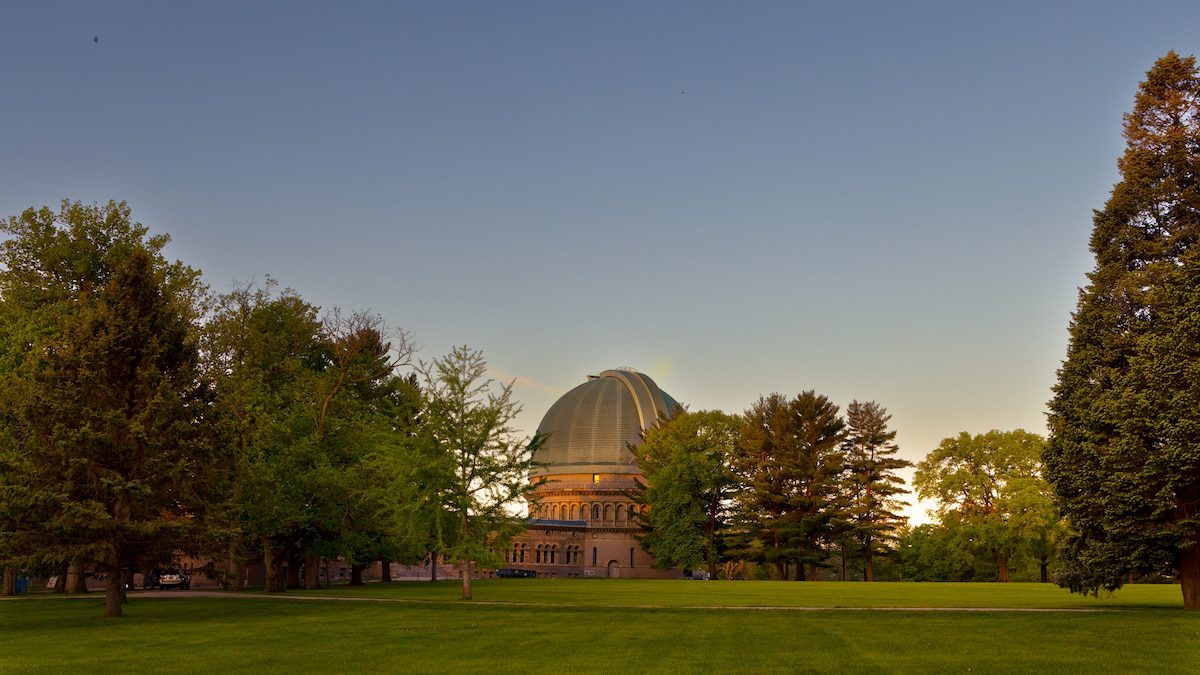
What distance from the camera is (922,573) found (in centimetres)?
8606

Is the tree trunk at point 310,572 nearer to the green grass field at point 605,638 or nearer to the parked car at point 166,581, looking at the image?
the parked car at point 166,581

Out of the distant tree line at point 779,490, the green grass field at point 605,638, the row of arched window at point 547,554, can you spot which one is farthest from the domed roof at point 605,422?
the green grass field at point 605,638

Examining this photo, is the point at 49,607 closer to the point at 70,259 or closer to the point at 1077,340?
the point at 70,259

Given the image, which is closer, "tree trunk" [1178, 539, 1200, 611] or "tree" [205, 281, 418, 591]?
"tree trunk" [1178, 539, 1200, 611]

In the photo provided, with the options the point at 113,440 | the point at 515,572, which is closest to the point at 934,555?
the point at 515,572

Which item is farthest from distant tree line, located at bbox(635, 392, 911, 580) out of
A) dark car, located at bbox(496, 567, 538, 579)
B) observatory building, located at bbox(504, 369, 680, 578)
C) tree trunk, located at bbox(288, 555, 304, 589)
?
tree trunk, located at bbox(288, 555, 304, 589)

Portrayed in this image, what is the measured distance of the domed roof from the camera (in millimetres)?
121062

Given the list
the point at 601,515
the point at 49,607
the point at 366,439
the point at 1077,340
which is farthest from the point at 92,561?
the point at 601,515

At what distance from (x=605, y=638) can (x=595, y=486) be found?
9954 centimetres

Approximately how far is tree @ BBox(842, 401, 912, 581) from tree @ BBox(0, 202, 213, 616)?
56627mm

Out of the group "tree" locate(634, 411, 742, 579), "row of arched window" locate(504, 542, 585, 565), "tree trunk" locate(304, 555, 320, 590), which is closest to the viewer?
"tree trunk" locate(304, 555, 320, 590)

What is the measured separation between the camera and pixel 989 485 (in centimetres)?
7681

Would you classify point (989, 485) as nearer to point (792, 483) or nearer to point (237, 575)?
point (792, 483)

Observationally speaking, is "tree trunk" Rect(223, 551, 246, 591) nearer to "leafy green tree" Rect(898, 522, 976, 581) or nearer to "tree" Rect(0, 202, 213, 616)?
"tree" Rect(0, 202, 213, 616)
